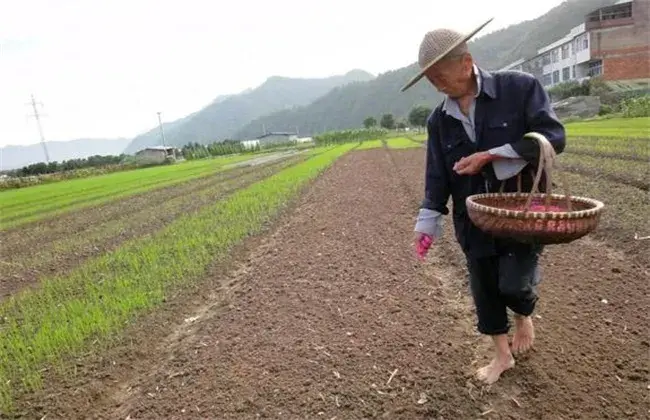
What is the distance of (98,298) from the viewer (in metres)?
5.08

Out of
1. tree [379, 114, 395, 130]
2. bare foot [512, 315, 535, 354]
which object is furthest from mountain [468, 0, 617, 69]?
bare foot [512, 315, 535, 354]

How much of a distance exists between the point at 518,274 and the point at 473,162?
1.91 feet

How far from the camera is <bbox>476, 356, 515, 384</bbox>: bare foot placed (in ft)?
8.25

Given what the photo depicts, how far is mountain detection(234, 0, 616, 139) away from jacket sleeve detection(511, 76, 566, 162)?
314 ft

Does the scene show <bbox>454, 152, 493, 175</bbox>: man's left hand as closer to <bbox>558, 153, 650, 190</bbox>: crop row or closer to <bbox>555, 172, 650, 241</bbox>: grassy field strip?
<bbox>555, 172, 650, 241</bbox>: grassy field strip

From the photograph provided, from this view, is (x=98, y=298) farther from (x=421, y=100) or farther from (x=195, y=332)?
(x=421, y=100)

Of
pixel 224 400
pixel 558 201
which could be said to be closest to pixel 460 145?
pixel 558 201

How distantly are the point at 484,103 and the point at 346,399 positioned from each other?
5.42ft

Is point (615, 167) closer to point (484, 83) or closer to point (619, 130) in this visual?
point (484, 83)

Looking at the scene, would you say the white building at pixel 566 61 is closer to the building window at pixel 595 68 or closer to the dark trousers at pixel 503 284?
the building window at pixel 595 68

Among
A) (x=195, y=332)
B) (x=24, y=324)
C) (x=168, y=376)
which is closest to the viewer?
(x=168, y=376)

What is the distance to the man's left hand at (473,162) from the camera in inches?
82.9

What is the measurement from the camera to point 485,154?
2098 millimetres

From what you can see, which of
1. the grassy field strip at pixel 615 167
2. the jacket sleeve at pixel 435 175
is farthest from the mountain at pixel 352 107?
the jacket sleeve at pixel 435 175
